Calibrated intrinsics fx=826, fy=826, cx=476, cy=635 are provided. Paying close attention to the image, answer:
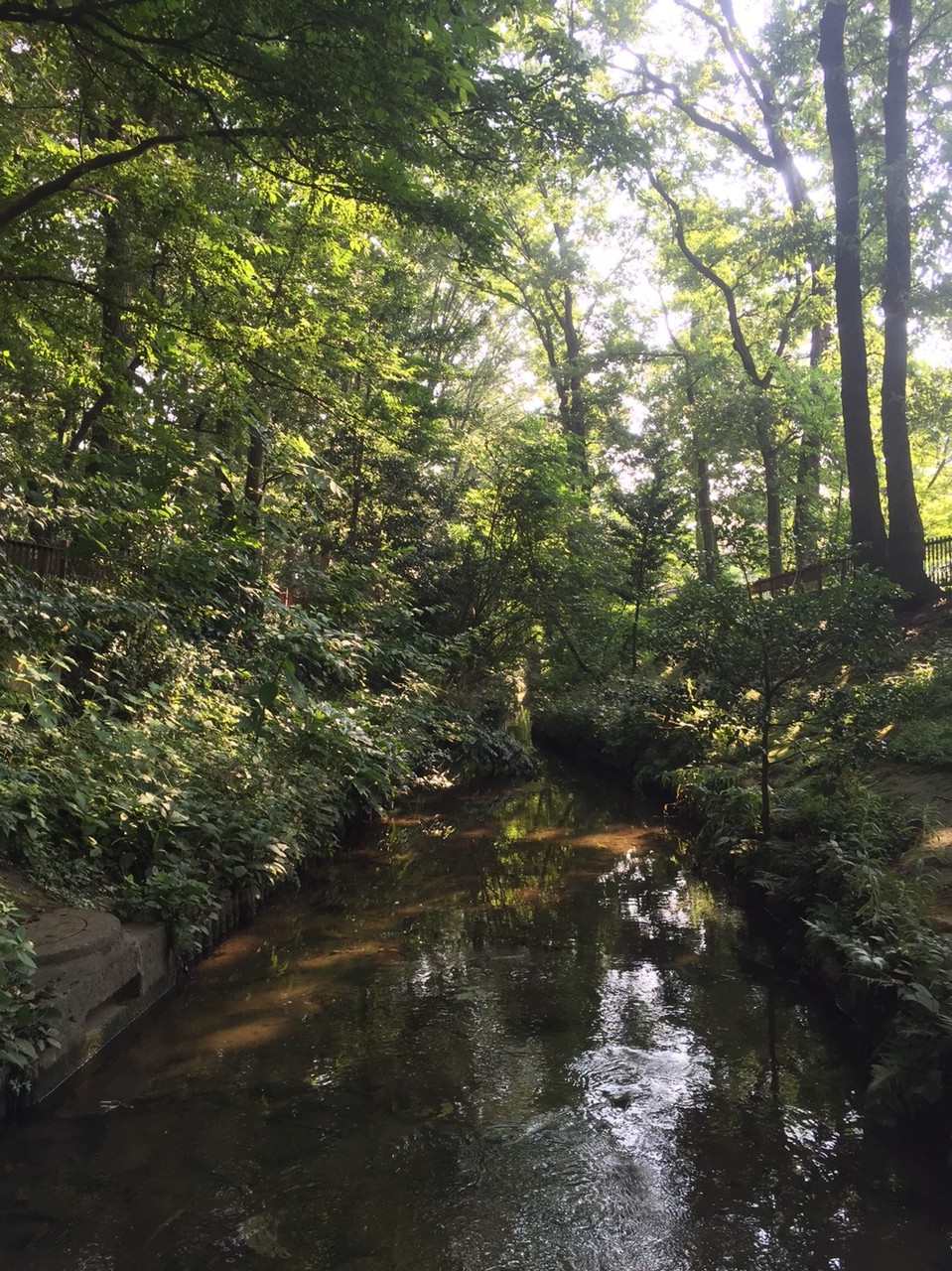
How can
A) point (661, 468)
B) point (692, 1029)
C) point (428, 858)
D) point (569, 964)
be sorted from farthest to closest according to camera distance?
point (661, 468) → point (428, 858) → point (569, 964) → point (692, 1029)

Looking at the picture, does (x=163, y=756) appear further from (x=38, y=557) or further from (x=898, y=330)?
(x=898, y=330)

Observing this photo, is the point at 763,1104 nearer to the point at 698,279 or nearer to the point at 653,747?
the point at 653,747

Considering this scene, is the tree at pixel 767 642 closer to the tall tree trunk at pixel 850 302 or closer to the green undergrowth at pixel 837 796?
the green undergrowth at pixel 837 796

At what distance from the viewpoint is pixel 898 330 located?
14102 mm

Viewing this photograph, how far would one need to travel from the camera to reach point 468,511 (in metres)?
17.3

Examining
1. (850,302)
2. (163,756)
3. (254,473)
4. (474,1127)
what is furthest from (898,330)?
(474,1127)

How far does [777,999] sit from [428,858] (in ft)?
15.5

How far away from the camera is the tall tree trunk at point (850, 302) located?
1430cm

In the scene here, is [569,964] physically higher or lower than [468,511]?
lower

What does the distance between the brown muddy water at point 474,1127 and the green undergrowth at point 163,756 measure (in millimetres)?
690

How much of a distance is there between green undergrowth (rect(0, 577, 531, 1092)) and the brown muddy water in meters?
0.69

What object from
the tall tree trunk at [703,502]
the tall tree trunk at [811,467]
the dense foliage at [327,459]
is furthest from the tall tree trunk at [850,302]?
the tall tree trunk at [703,502]

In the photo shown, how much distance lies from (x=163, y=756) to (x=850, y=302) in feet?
46.2

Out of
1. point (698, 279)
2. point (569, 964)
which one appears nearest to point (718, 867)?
point (569, 964)
